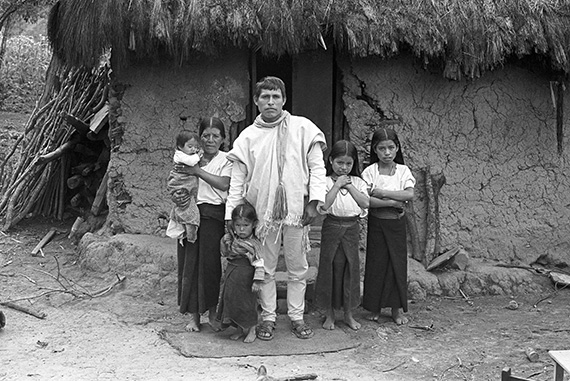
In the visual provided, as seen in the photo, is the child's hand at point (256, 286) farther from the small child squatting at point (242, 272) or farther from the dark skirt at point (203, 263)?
the dark skirt at point (203, 263)

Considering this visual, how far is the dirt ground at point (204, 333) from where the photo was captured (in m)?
4.41

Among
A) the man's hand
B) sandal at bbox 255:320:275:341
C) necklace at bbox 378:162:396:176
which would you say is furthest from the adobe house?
sandal at bbox 255:320:275:341

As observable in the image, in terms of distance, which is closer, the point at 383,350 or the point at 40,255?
the point at 383,350

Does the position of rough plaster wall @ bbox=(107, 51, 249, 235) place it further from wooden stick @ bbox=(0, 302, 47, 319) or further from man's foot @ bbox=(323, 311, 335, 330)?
man's foot @ bbox=(323, 311, 335, 330)

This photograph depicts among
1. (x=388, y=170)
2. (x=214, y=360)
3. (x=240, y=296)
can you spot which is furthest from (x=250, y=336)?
(x=388, y=170)

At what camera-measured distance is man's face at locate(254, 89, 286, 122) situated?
475 centimetres

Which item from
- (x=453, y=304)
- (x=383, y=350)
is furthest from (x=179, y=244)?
(x=453, y=304)

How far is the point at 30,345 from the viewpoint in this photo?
4777 mm

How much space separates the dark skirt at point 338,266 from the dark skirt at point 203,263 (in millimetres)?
719

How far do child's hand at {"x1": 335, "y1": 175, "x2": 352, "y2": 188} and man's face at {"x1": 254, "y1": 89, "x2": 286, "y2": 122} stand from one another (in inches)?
24.0

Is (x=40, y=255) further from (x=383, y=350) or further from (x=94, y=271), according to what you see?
(x=383, y=350)

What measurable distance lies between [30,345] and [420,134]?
3.47 metres

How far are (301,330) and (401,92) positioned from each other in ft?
7.67

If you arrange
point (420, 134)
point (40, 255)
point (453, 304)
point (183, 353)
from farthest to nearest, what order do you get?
point (40, 255) → point (420, 134) → point (453, 304) → point (183, 353)
